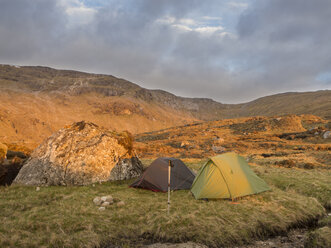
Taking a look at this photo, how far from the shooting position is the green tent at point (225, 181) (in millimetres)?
10078

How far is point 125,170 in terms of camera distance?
45.0 ft

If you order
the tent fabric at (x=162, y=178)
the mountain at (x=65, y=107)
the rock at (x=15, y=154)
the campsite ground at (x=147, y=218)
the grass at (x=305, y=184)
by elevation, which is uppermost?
the mountain at (x=65, y=107)

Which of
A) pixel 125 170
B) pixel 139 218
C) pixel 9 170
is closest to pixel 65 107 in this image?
pixel 9 170

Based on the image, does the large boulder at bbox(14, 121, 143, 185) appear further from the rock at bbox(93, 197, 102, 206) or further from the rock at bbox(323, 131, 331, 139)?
the rock at bbox(323, 131, 331, 139)

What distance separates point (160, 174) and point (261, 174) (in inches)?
306

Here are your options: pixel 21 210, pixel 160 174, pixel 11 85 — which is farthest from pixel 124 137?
pixel 11 85

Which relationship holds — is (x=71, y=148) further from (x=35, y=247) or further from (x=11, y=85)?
(x=11, y=85)

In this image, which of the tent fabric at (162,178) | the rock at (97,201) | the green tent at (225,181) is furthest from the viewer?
the tent fabric at (162,178)

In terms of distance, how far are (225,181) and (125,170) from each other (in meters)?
6.35

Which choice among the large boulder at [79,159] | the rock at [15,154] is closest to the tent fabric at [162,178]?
the large boulder at [79,159]

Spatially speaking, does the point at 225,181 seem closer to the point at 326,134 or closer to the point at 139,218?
the point at 139,218

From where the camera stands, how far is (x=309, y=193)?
11.6m

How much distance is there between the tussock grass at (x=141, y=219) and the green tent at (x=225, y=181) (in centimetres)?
43

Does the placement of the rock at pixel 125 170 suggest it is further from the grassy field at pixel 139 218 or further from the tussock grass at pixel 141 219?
the tussock grass at pixel 141 219
